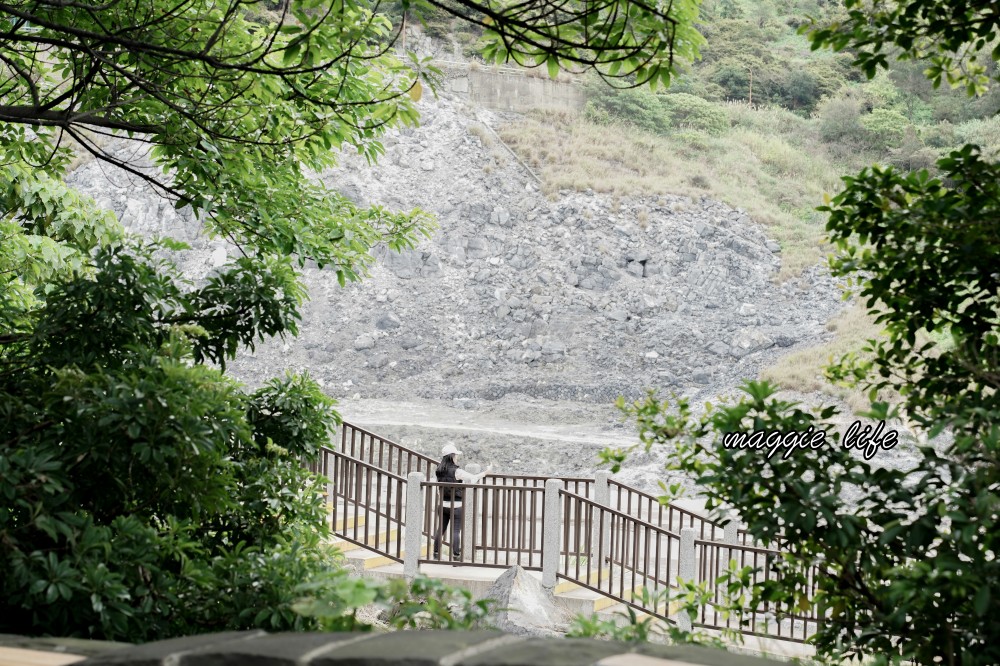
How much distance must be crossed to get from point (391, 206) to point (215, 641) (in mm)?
23596

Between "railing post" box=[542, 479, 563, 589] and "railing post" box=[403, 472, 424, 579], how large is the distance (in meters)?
1.42

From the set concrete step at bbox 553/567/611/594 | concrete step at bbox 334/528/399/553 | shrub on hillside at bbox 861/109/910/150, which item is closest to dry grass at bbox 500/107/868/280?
shrub on hillside at bbox 861/109/910/150

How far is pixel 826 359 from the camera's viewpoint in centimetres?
2072

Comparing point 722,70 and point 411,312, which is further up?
point 722,70

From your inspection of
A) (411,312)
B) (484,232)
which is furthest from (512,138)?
(411,312)

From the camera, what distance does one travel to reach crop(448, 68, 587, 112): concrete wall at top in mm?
29234

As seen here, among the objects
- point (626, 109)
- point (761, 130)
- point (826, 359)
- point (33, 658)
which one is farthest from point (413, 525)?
point (761, 130)

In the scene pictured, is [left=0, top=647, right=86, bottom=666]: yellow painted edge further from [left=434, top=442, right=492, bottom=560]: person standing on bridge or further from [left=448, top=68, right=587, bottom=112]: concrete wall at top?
[left=448, top=68, right=587, bottom=112]: concrete wall at top

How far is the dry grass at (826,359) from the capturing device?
61.6 ft

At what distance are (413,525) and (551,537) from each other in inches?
61.7

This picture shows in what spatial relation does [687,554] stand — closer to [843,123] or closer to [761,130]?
[761,130]

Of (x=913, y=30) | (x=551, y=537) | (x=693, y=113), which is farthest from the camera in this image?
(x=693, y=113)

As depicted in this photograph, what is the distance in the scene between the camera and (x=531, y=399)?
2106 centimetres

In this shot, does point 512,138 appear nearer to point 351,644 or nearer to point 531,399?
point 531,399
